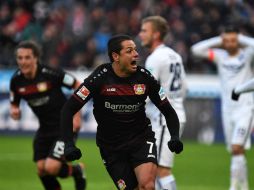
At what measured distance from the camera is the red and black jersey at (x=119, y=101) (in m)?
9.60

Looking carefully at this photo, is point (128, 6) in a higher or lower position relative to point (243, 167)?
higher

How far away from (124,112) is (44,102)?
2.98 metres

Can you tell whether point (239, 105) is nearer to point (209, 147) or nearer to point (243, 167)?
point (243, 167)

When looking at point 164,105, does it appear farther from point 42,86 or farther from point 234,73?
point 234,73

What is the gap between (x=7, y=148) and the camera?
20.5 meters

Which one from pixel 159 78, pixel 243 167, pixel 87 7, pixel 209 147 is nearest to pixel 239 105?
pixel 243 167

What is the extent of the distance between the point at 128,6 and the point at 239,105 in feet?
38.7

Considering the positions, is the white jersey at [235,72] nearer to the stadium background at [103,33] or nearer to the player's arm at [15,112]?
the player's arm at [15,112]

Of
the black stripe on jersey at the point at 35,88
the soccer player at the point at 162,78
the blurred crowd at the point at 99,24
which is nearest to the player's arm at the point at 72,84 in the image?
the black stripe on jersey at the point at 35,88

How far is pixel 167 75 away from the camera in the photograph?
11.1 metres

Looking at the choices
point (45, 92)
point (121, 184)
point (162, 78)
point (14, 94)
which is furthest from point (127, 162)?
point (14, 94)

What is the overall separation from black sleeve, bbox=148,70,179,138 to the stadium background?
464 inches

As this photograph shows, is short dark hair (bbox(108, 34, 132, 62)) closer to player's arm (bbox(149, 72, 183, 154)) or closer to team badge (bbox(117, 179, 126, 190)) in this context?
player's arm (bbox(149, 72, 183, 154))

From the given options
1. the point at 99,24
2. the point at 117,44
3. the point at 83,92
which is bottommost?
the point at 83,92
